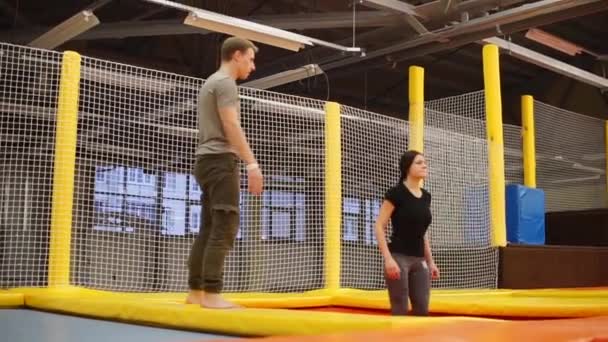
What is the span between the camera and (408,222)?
3512 mm

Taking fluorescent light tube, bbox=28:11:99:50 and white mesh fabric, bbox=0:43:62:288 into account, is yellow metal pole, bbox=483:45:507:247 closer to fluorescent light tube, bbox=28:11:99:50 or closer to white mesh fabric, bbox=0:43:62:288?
fluorescent light tube, bbox=28:11:99:50

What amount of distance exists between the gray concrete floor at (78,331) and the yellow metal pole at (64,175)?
1.09m

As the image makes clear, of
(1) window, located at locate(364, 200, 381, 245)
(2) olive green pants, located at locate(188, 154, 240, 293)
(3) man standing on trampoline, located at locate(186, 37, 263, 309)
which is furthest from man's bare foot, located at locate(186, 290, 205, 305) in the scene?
(1) window, located at locate(364, 200, 381, 245)

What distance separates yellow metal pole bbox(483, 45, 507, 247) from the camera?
20.9 feet

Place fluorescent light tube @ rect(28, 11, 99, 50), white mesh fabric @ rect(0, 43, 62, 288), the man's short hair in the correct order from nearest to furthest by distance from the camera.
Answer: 1. the man's short hair
2. white mesh fabric @ rect(0, 43, 62, 288)
3. fluorescent light tube @ rect(28, 11, 99, 50)

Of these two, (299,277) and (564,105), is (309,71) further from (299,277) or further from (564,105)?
(564,105)

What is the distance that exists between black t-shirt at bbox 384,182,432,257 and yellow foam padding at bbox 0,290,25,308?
2.13 metres

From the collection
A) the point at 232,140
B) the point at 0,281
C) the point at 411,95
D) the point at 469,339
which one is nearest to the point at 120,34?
the point at 411,95

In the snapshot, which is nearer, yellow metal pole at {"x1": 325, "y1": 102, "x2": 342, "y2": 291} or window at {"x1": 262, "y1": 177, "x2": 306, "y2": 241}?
yellow metal pole at {"x1": 325, "y1": 102, "x2": 342, "y2": 291}

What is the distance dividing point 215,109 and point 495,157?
399cm

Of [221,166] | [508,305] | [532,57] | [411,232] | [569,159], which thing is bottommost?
[508,305]

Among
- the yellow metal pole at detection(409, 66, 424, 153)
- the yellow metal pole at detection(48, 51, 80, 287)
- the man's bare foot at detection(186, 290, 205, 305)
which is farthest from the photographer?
the yellow metal pole at detection(409, 66, 424, 153)

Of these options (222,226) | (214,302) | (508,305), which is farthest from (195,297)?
(508,305)

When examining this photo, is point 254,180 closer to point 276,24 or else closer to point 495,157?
point 495,157
